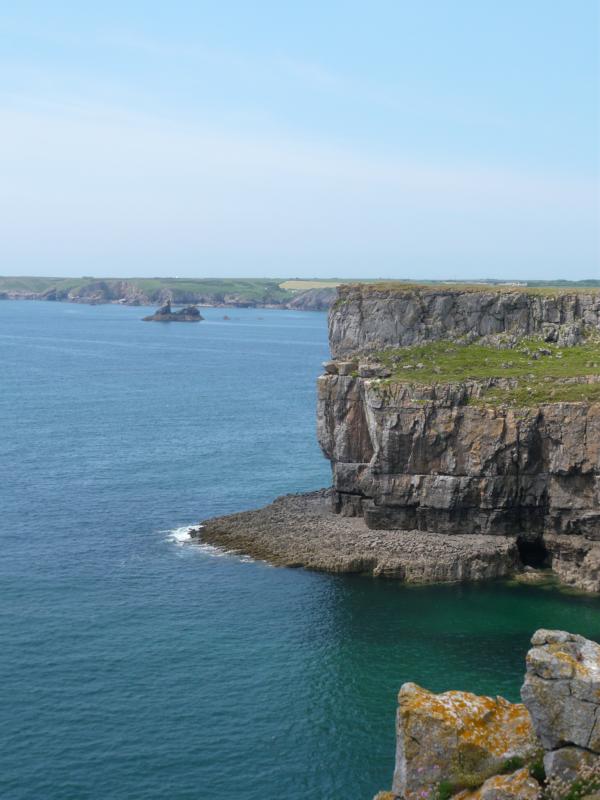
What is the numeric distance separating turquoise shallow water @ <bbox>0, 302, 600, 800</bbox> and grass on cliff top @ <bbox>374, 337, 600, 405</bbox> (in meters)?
17.3

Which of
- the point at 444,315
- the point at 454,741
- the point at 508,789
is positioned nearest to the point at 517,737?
the point at 454,741

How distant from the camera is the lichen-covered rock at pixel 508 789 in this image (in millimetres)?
30453

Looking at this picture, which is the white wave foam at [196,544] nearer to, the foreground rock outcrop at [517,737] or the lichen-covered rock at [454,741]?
the lichen-covered rock at [454,741]

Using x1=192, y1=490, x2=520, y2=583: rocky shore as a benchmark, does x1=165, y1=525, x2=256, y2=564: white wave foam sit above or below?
below

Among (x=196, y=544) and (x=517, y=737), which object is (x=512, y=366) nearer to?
(x=196, y=544)

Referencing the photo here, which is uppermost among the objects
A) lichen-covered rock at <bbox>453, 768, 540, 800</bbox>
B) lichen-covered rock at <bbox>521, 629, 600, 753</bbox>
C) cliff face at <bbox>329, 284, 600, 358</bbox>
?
cliff face at <bbox>329, 284, 600, 358</bbox>

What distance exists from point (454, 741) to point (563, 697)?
4.13m

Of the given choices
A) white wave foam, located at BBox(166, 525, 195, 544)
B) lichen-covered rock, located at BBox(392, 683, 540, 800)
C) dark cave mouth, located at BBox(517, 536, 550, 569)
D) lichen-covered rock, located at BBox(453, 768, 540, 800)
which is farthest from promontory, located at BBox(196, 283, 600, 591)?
lichen-covered rock, located at BBox(453, 768, 540, 800)

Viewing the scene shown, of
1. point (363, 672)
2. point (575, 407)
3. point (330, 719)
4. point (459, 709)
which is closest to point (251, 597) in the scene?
point (363, 672)

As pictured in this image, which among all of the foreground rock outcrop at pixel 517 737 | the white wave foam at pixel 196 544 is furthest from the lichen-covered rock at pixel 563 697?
the white wave foam at pixel 196 544

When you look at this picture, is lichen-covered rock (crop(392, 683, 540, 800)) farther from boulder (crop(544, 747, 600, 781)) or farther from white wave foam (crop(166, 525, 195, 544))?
white wave foam (crop(166, 525, 195, 544))

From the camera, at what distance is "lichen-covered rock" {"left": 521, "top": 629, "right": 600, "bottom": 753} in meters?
31.1

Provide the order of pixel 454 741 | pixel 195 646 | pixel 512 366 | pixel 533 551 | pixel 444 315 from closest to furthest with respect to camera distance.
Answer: pixel 454 741
pixel 195 646
pixel 533 551
pixel 512 366
pixel 444 315

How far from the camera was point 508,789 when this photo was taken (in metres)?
30.8
